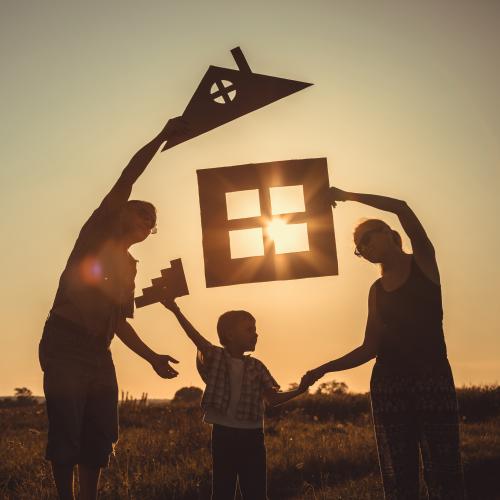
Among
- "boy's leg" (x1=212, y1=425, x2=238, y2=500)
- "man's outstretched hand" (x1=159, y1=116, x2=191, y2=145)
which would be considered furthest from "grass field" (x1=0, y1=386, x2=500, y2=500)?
"man's outstretched hand" (x1=159, y1=116, x2=191, y2=145)

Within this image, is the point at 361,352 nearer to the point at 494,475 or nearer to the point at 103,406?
the point at 103,406

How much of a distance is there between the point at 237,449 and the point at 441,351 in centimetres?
143

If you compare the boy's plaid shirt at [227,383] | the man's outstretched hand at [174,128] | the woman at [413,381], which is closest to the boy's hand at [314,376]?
the boy's plaid shirt at [227,383]

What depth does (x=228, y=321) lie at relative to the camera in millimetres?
4617

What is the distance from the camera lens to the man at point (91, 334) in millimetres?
3924

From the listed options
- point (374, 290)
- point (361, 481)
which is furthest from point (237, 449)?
point (361, 481)

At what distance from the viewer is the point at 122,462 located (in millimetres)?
7328

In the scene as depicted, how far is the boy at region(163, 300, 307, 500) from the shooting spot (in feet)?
14.2

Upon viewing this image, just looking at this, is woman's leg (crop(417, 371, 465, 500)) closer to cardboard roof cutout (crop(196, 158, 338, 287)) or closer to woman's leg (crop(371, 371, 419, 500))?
woman's leg (crop(371, 371, 419, 500))

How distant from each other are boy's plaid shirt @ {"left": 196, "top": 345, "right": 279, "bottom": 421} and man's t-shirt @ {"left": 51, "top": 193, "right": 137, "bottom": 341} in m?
0.67

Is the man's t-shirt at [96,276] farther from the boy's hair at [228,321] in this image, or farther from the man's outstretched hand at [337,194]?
the man's outstretched hand at [337,194]

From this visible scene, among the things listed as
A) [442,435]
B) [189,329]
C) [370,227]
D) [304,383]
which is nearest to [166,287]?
[189,329]

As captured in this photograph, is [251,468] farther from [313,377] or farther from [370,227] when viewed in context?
[370,227]

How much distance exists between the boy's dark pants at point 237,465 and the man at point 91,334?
672 mm
